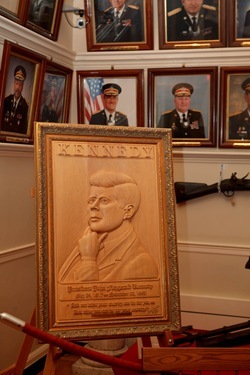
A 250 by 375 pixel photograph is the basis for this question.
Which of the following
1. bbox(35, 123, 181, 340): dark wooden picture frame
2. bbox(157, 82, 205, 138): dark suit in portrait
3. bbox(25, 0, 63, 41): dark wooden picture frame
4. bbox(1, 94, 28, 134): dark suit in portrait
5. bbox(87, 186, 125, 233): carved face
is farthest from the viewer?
bbox(157, 82, 205, 138): dark suit in portrait

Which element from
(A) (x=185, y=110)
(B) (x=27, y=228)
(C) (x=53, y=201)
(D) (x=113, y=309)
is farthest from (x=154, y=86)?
(D) (x=113, y=309)

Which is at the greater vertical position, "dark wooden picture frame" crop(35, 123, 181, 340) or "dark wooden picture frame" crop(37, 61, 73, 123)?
"dark wooden picture frame" crop(37, 61, 73, 123)

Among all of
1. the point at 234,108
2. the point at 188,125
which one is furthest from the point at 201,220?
the point at 234,108

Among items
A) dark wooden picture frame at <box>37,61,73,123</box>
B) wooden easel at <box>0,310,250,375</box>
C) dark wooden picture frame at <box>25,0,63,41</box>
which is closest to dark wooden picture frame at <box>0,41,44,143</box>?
dark wooden picture frame at <box>37,61,73,123</box>

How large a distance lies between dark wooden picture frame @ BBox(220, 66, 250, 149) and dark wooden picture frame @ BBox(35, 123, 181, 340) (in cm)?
146

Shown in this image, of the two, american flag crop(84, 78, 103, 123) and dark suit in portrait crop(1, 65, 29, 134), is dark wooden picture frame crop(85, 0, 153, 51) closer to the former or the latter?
american flag crop(84, 78, 103, 123)

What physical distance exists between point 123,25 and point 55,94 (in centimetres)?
95

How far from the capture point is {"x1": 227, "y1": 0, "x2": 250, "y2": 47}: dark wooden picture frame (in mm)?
4180

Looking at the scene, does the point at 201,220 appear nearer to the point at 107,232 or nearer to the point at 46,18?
the point at 107,232

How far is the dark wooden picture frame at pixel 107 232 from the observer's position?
2.60 m

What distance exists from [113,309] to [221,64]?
268 cm

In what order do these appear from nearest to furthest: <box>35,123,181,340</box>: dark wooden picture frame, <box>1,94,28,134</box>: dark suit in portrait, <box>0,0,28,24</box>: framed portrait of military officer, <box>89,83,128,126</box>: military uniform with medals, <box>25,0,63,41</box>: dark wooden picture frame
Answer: <box>35,123,181,340</box>: dark wooden picture frame → <box>0,0,28,24</box>: framed portrait of military officer → <box>1,94,28,134</box>: dark suit in portrait → <box>25,0,63,41</box>: dark wooden picture frame → <box>89,83,128,126</box>: military uniform with medals

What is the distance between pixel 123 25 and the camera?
4.40 metres

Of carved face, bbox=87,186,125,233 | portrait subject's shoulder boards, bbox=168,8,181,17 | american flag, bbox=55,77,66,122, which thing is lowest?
carved face, bbox=87,186,125,233
